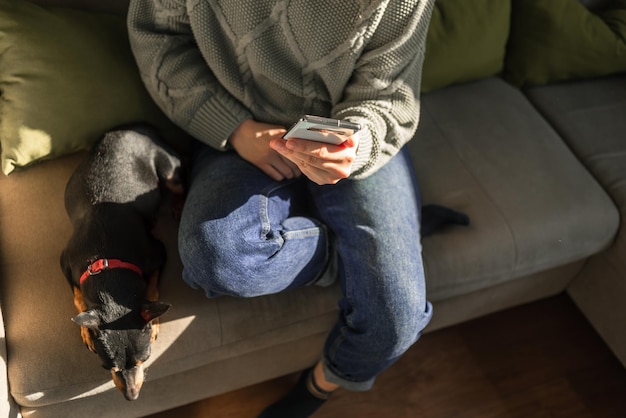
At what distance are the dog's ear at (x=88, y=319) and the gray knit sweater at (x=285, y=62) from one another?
18.0 inches

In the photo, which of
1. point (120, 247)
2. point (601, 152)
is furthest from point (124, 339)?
point (601, 152)

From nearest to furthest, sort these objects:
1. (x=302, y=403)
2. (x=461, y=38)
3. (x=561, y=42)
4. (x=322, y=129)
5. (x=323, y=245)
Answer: (x=322, y=129)
(x=323, y=245)
(x=302, y=403)
(x=461, y=38)
(x=561, y=42)

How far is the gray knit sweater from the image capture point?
1.15 meters

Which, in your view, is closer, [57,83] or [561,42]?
[57,83]

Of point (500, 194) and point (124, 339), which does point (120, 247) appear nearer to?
point (124, 339)

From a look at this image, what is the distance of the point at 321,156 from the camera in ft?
3.57

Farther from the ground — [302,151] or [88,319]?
[302,151]

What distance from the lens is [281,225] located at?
48.8 inches

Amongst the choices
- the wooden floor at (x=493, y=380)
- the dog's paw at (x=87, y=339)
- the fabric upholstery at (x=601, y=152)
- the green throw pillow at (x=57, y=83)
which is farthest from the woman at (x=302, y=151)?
the fabric upholstery at (x=601, y=152)

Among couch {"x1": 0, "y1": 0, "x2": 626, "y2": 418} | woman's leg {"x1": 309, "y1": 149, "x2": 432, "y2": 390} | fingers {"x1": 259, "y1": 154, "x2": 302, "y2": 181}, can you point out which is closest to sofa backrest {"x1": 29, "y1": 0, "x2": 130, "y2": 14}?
couch {"x1": 0, "y1": 0, "x2": 626, "y2": 418}

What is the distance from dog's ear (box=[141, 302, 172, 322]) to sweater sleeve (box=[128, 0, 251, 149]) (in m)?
0.38

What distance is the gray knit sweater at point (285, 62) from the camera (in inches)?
45.3

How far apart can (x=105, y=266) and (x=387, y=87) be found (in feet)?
2.37

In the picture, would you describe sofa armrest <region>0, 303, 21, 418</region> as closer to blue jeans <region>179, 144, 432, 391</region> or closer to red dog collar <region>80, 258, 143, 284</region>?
red dog collar <region>80, 258, 143, 284</region>
